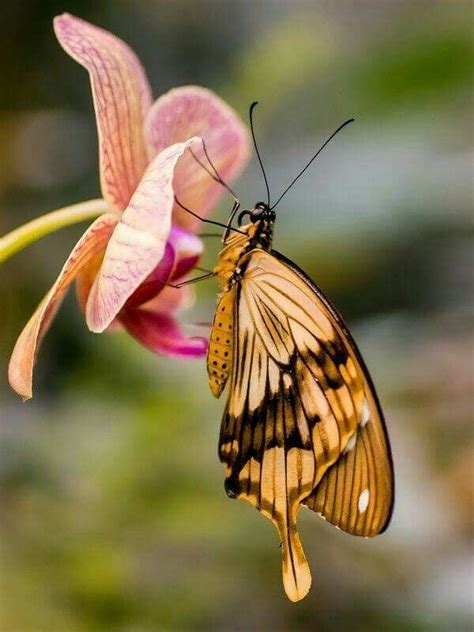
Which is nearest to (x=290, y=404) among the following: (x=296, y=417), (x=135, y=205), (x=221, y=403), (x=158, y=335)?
(x=296, y=417)

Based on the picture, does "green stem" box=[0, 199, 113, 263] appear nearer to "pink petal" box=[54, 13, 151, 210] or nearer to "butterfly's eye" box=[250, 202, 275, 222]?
"pink petal" box=[54, 13, 151, 210]

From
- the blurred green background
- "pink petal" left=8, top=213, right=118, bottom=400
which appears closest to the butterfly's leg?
"pink petal" left=8, top=213, right=118, bottom=400

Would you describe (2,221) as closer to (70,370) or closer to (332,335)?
(70,370)

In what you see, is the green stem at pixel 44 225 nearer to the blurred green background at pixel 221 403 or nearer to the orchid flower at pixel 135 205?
the orchid flower at pixel 135 205

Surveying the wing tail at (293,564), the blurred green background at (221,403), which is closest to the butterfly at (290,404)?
the wing tail at (293,564)

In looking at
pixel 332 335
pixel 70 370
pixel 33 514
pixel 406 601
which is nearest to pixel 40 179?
pixel 70 370

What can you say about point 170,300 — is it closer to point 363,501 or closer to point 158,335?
point 158,335
